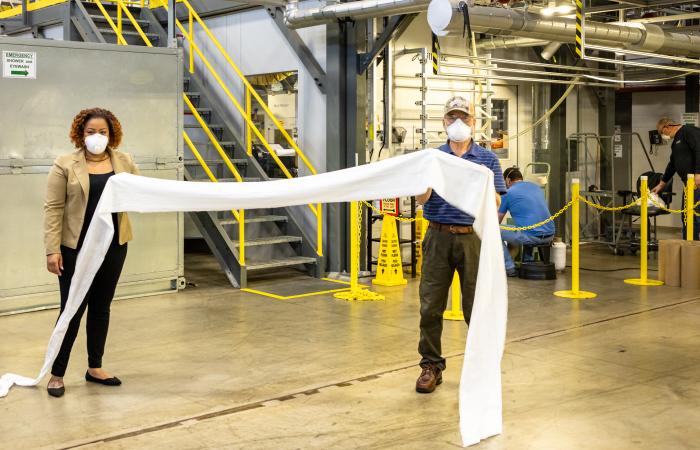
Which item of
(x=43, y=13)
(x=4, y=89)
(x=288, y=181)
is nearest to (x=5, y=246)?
(x=4, y=89)

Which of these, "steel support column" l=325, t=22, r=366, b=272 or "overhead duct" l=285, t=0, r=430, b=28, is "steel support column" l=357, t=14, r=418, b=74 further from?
"overhead duct" l=285, t=0, r=430, b=28

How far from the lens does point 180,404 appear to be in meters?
5.56

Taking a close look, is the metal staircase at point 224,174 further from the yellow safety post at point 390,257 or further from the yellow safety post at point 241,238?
the yellow safety post at point 390,257

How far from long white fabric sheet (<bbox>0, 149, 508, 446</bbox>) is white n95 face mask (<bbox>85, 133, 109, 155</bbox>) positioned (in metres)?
0.24

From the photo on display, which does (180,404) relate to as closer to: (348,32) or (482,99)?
(348,32)

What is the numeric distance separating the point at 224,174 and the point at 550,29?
4916 mm

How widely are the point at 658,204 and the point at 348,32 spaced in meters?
4.90

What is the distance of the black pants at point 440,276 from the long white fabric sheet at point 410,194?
1.61 ft

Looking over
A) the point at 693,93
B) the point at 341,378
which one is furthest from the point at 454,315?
the point at 693,93

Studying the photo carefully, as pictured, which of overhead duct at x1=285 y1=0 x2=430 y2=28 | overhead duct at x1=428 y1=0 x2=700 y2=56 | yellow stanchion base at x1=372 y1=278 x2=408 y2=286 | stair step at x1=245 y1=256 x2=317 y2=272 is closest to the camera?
overhead duct at x1=428 y1=0 x2=700 y2=56

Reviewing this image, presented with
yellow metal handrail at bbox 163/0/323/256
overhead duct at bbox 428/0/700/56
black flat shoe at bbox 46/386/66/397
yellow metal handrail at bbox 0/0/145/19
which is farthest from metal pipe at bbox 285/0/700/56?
black flat shoe at bbox 46/386/66/397

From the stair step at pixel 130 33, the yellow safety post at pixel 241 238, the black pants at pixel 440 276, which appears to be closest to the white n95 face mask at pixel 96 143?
the black pants at pixel 440 276

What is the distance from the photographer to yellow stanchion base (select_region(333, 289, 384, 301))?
370 inches

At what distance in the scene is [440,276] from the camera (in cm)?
577
